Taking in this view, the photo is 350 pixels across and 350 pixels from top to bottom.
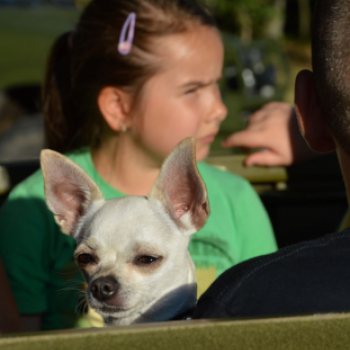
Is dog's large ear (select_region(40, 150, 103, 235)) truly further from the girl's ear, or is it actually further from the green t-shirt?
the girl's ear

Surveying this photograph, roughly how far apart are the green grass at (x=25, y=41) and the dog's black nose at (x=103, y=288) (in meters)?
5.36

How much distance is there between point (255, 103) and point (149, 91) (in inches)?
194

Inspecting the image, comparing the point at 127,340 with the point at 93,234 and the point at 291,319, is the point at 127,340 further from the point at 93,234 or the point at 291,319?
the point at 93,234

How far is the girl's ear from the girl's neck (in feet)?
0.23

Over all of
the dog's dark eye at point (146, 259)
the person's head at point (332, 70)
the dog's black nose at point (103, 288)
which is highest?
the person's head at point (332, 70)

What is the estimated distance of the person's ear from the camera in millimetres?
1560

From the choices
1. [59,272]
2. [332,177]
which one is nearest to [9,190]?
A: [59,272]

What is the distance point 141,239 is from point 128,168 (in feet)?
3.03

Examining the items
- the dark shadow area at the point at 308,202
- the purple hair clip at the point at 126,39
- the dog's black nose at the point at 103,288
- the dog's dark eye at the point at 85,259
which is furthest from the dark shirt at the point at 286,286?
the dark shadow area at the point at 308,202

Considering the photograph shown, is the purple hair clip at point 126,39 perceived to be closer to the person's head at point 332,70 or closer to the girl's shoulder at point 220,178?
the girl's shoulder at point 220,178

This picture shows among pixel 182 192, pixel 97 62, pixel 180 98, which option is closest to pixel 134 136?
pixel 180 98

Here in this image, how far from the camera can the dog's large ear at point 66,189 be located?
1569mm

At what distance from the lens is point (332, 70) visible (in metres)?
1.39

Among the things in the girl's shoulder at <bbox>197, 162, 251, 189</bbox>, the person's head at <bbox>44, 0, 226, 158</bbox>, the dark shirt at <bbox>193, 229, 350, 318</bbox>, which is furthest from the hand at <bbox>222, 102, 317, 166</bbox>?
the dark shirt at <bbox>193, 229, 350, 318</bbox>
